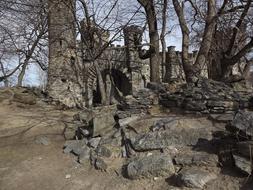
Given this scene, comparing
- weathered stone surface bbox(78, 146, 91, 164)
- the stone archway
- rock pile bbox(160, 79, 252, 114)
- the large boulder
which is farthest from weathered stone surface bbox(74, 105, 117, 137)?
the stone archway

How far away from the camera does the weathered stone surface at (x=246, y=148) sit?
5.31 meters

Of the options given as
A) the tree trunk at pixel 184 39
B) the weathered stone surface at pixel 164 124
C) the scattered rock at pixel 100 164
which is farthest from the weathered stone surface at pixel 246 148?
the tree trunk at pixel 184 39

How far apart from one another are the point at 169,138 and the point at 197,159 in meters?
1.10

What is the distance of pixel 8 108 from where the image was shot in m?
14.5

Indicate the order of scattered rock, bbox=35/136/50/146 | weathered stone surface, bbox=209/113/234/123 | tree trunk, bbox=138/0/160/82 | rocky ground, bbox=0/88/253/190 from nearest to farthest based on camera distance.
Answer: rocky ground, bbox=0/88/253/190
weathered stone surface, bbox=209/113/234/123
scattered rock, bbox=35/136/50/146
tree trunk, bbox=138/0/160/82

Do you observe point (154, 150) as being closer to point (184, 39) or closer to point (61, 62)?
point (184, 39)

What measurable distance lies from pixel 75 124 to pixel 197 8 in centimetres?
547

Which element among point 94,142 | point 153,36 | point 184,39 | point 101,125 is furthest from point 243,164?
point 153,36

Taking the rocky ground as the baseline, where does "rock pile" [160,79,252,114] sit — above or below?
above

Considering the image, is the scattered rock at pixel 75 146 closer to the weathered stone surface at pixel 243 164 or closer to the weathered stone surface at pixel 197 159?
the weathered stone surface at pixel 197 159

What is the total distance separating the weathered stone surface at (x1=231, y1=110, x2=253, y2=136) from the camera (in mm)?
5672

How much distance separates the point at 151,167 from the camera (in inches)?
239

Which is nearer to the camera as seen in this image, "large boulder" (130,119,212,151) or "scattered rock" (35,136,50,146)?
"large boulder" (130,119,212,151)

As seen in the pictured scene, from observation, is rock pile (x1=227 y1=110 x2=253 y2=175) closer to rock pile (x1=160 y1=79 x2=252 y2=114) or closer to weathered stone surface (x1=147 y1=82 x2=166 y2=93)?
rock pile (x1=160 y1=79 x2=252 y2=114)
